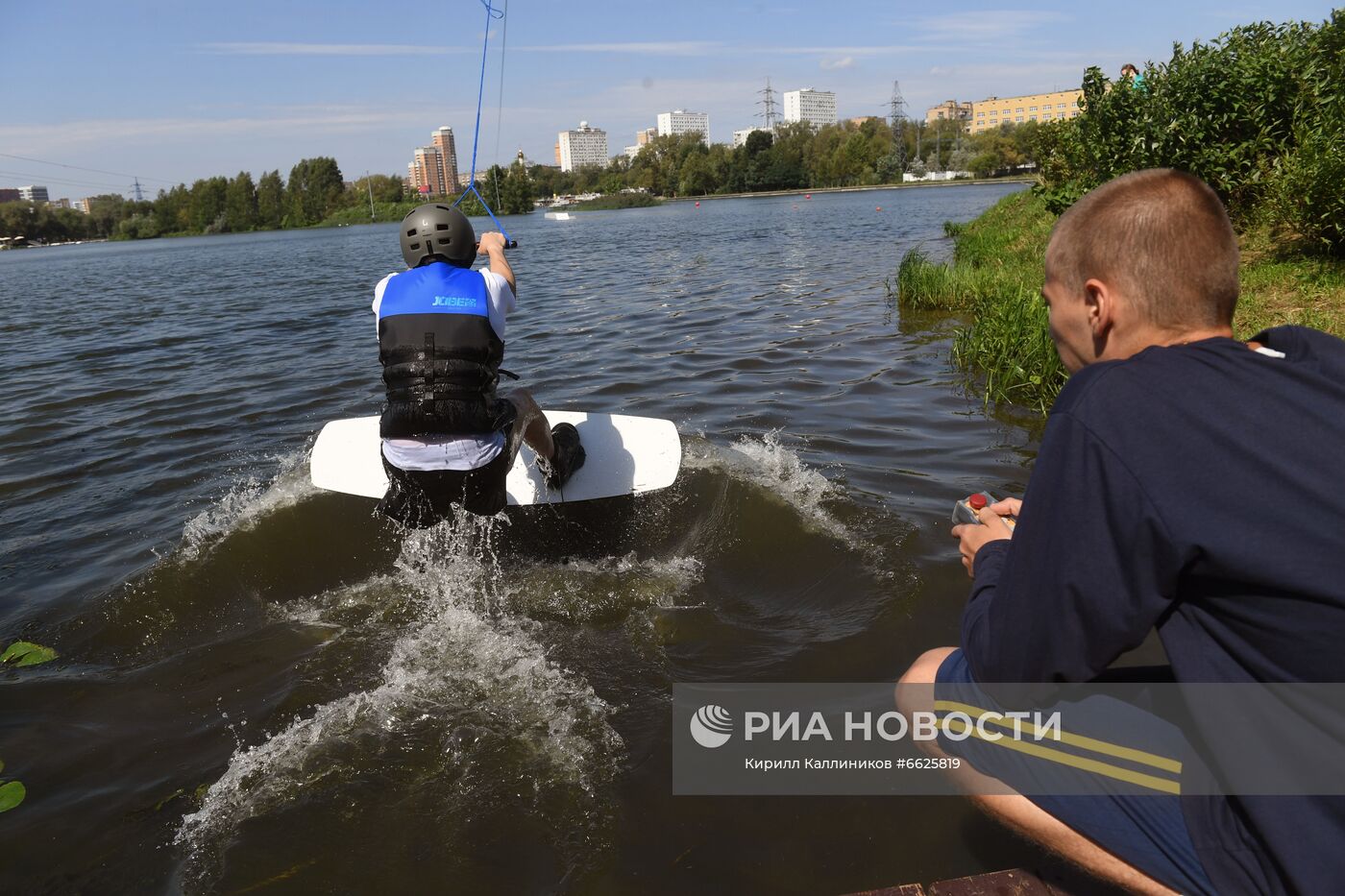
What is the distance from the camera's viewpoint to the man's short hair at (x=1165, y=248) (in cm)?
185

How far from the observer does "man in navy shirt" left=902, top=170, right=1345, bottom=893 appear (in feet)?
5.04

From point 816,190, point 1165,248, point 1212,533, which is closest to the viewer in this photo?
point 1212,533

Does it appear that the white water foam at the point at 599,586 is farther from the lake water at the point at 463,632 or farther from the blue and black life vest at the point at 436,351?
the blue and black life vest at the point at 436,351

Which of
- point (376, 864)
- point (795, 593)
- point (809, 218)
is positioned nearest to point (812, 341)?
point (795, 593)

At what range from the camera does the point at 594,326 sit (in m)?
15.5

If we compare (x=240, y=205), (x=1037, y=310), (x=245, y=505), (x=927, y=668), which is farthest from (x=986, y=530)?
(x=240, y=205)

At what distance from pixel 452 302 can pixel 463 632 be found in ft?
6.36

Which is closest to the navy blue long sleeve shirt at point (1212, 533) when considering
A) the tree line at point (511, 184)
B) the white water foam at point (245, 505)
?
the white water foam at point (245, 505)

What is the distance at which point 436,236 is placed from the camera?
16.5ft

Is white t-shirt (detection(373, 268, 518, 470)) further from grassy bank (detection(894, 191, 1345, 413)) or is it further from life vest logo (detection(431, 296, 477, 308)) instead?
grassy bank (detection(894, 191, 1345, 413))

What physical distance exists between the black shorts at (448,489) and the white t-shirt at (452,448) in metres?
0.04

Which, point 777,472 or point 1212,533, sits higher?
point 1212,533

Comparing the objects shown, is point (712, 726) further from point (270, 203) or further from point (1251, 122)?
point (270, 203)

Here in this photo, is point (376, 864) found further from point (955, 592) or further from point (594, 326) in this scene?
point (594, 326)
